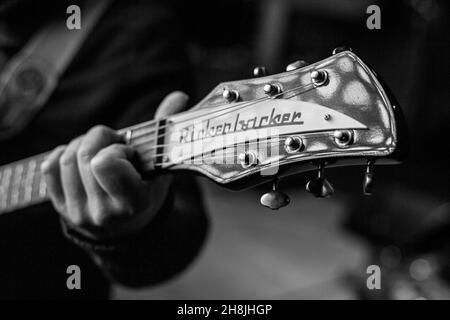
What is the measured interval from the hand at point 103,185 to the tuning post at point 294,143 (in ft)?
0.63

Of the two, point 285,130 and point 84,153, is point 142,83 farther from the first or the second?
point 285,130

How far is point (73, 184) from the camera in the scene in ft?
1.92

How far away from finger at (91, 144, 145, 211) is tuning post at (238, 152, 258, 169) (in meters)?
0.13

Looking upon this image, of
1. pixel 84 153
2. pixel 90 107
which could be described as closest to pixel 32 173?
pixel 90 107

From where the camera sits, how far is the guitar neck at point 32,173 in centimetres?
59

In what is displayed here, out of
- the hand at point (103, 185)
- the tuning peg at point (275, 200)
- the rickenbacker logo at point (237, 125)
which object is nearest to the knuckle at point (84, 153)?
the hand at point (103, 185)

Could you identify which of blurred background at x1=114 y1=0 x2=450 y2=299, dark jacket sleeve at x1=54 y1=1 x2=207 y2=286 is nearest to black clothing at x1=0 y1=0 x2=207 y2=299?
dark jacket sleeve at x1=54 y1=1 x2=207 y2=286

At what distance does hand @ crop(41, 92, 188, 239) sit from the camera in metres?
0.55

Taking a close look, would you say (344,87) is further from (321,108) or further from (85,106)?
(85,106)

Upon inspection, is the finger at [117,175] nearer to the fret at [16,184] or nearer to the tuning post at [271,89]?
the tuning post at [271,89]

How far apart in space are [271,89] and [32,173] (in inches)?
18.0

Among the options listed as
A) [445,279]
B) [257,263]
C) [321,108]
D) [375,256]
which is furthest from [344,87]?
[257,263]

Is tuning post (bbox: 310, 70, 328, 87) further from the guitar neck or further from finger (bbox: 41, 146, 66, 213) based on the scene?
A: finger (bbox: 41, 146, 66, 213)
